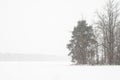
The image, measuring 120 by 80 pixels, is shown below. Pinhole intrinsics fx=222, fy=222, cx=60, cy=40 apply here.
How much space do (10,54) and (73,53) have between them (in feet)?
389

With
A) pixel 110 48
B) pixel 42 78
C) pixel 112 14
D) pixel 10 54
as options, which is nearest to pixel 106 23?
pixel 112 14

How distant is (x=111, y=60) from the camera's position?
20.5 metres

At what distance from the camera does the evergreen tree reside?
93.2 ft

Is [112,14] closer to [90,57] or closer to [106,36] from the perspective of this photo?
[106,36]

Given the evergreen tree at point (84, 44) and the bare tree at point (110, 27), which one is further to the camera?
the evergreen tree at point (84, 44)

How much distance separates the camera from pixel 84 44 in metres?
28.8

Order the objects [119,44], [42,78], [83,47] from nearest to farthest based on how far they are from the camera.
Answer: [42,78] < [119,44] < [83,47]

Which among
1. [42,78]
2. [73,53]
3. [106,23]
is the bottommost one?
[42,78]

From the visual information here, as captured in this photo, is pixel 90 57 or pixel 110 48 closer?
pixel 110 48

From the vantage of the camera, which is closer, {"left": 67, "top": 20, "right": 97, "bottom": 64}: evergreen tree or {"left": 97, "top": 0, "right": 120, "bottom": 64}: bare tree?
{"left": 97, "top": 0, "right": 120, "bottom": 64}: bare tree

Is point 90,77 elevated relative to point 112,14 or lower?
lower

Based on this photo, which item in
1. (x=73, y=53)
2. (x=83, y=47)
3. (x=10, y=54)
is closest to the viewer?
(x=83, y=47)

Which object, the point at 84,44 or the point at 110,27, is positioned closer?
the point at 110,27

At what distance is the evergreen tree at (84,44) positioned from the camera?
28.4 meters
